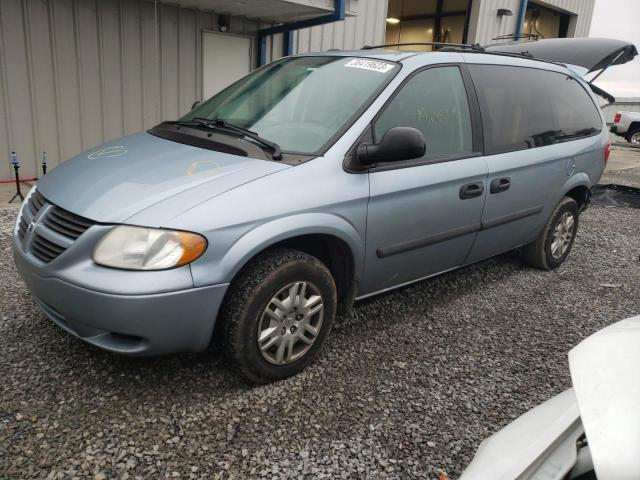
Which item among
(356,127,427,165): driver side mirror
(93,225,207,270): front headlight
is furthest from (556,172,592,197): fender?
(93,225,207,270): front headlight

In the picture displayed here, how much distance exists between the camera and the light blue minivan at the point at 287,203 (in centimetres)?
221

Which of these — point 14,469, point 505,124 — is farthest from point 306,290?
point 505,124

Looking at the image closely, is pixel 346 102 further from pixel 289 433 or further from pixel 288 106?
pixel 289 433

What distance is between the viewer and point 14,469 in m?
2.00

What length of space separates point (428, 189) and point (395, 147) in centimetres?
53

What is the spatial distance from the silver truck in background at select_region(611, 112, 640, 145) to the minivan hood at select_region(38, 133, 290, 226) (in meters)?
20.1

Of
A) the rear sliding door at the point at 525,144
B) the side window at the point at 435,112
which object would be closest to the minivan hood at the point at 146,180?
the side window at the point at 435,112

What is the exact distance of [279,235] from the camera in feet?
7.91

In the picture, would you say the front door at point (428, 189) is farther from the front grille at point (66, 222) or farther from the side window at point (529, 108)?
the front grille at point (66, 222)

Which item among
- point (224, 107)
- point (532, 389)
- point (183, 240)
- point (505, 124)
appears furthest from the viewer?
point (505, 124)

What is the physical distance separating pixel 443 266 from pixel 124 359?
2064mm

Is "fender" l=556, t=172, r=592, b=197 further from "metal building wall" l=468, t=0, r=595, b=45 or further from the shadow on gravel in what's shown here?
"metal building wall" l=468, t=0, r=595, b=45

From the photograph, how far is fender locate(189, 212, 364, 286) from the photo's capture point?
7.47ft

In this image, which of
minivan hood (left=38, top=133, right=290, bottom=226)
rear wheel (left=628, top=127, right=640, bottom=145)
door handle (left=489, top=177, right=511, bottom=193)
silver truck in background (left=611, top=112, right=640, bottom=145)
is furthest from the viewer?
rear wheel (left=628, top=127, right=640, bottom=145)
